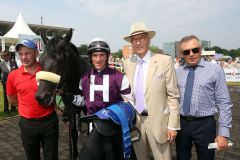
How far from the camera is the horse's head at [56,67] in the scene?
3.32 metres

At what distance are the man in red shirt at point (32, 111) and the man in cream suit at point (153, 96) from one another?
1067mm

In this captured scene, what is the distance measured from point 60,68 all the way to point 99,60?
0.58m

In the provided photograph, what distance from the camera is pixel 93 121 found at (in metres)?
3.17

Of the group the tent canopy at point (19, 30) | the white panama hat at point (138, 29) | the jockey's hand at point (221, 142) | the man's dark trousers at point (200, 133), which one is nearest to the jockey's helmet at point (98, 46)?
the white panama hat at point (138, 29)

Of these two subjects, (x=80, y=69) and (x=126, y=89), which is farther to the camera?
(x=80, y=69)

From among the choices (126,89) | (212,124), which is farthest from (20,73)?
(212,124)

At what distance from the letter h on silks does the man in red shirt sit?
874 mm

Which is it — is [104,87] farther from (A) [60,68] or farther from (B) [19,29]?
(B) [19,29]

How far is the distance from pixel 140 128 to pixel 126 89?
0.52 meters

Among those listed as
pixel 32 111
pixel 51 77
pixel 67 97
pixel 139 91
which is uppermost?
pixel 51 77

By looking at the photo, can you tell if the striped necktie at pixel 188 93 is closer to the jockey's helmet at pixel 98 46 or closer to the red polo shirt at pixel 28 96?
the jockey's helmet at pixel 98 46

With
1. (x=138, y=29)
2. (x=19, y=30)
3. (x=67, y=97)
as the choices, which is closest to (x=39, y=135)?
(x=67, y=97)

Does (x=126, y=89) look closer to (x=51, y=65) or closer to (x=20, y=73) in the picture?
(x=51, y=65)

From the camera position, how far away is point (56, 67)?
3.52m
